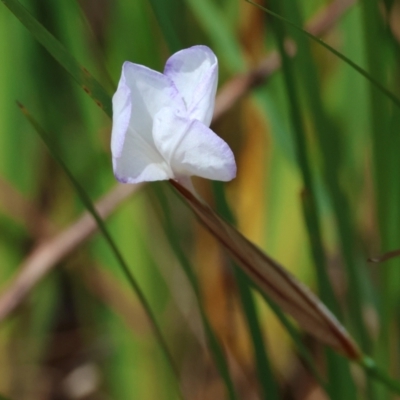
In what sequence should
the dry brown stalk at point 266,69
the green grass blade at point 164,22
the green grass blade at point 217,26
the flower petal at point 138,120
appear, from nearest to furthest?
1. the flower petal at point 138,120
2. the green grass blade at point 164,22
3. the green grass blade at point 217,26
4. the dry brown stalk at point 266,69

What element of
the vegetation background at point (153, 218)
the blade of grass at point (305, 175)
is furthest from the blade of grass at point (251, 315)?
the vegetation background at point (153, 218)

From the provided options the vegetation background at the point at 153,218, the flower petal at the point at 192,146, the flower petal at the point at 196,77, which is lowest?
the vegetation background at the point at 153,218

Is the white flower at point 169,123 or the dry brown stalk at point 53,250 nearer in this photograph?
the white flower at point 169,123

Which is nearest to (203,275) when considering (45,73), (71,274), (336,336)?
(71,274)

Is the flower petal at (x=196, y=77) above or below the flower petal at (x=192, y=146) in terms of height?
above

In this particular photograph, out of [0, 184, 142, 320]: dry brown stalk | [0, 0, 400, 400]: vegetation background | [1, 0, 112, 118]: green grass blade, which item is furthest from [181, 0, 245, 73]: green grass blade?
[1, 0, 112, 118]: green grass blade

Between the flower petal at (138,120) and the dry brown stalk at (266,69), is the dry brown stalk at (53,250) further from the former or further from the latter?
the flower petal at (138,120)

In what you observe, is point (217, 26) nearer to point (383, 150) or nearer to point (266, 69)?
point (266, 69)
